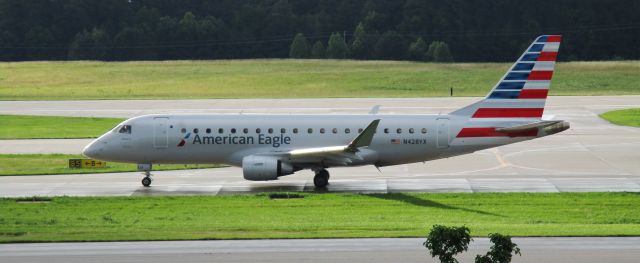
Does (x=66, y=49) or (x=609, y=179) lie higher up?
(x=66, y=49)

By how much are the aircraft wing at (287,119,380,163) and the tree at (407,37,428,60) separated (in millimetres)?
114256

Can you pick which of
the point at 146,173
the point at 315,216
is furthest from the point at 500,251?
the point at 146,173

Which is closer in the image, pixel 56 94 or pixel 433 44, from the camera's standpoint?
Result: pixel 56 94

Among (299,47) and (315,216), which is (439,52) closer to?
(299,47)

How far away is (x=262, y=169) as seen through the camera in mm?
37031

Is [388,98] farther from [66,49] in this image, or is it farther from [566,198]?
[66,49]

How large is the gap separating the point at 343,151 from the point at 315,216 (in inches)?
247

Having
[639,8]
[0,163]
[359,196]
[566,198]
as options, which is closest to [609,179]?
[566,198]

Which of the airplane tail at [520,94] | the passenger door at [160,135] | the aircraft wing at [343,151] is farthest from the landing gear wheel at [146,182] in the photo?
the airplane tail at [520,94]

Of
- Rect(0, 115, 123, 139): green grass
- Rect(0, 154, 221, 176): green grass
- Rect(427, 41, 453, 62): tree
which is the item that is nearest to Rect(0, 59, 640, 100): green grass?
Rect(427, 41, 453, 62): tree

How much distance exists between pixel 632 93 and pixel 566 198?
6900 cm

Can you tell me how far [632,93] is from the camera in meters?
99.6

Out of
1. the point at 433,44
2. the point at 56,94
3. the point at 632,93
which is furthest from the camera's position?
the point at 433,44

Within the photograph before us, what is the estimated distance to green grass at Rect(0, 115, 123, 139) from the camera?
60.7 meters
